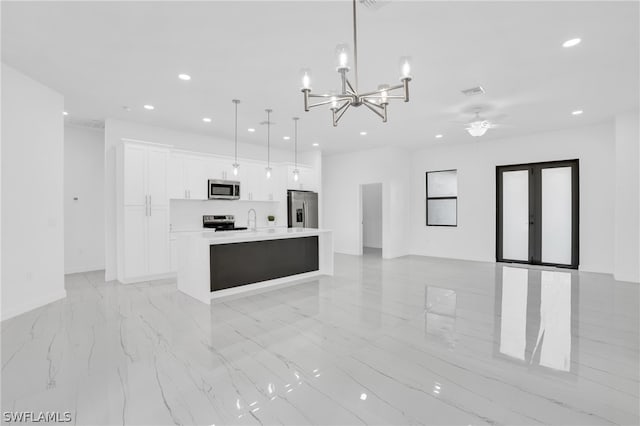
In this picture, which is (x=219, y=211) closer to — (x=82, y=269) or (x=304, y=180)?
(x=304, y=180)

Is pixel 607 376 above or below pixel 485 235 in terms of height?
below

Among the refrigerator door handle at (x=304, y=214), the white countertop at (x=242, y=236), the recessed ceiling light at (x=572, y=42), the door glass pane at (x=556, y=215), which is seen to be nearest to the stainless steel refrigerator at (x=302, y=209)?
the refrigerator door handle at (x=304, y=214)

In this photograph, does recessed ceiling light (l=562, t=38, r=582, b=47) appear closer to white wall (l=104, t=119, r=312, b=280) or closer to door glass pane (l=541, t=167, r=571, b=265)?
door glass pane (l=541, t=167, r=571, b=265)

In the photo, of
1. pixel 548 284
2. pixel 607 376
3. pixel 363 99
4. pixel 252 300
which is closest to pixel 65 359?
pixel 252 300

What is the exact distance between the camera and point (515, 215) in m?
7.30

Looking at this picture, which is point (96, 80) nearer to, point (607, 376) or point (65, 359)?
point (65, 359)

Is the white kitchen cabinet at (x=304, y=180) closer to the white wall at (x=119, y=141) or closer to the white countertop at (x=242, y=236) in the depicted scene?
the white wall at (x=119, y=141)

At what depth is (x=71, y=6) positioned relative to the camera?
102 inches

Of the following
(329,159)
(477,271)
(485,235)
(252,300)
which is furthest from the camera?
(329,159)

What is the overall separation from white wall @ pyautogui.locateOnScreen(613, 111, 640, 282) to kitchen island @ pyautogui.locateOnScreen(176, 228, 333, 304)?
5.20 metres

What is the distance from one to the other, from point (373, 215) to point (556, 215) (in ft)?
16.5

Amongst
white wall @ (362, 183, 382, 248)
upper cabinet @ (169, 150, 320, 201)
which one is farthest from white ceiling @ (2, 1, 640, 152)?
white wall @ (362, 183, 382, 248)

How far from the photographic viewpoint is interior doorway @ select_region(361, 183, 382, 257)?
410 inches

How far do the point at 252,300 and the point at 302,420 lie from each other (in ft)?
8.76
